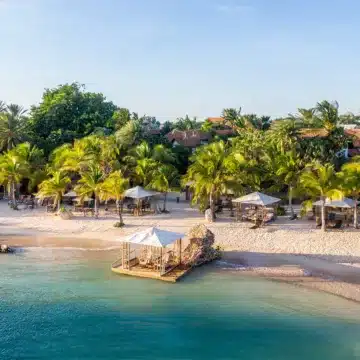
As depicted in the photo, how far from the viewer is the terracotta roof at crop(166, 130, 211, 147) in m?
50.9

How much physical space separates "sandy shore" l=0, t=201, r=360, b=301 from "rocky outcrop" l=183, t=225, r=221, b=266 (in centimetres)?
99

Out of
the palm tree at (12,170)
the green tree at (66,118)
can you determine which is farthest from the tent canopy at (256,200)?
the green tree at (66,118)

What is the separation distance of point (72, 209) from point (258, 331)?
2173 centimetres

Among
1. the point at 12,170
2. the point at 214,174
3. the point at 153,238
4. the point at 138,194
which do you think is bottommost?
the point at 153,238

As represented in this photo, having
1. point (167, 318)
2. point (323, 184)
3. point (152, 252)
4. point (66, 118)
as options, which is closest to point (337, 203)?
point (323, 184)

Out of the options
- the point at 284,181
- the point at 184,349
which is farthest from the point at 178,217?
the point at 184,349

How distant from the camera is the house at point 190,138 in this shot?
166 ft

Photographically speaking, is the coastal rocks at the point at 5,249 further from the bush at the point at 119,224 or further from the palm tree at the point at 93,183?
the palm tree at the point at 93,183

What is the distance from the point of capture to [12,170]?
36094mm

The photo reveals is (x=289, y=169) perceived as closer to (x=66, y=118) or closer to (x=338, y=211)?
(x=338, y=211)

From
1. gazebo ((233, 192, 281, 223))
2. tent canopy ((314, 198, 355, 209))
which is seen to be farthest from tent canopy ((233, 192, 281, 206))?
tent canopy ((314, 198, 355, 209))

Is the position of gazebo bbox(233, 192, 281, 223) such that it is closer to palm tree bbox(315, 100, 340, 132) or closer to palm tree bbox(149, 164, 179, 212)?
palm tree bbox(149, 164, 179, 212)

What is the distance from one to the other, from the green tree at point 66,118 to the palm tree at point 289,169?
2379cm

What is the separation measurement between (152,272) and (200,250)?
289 cm
